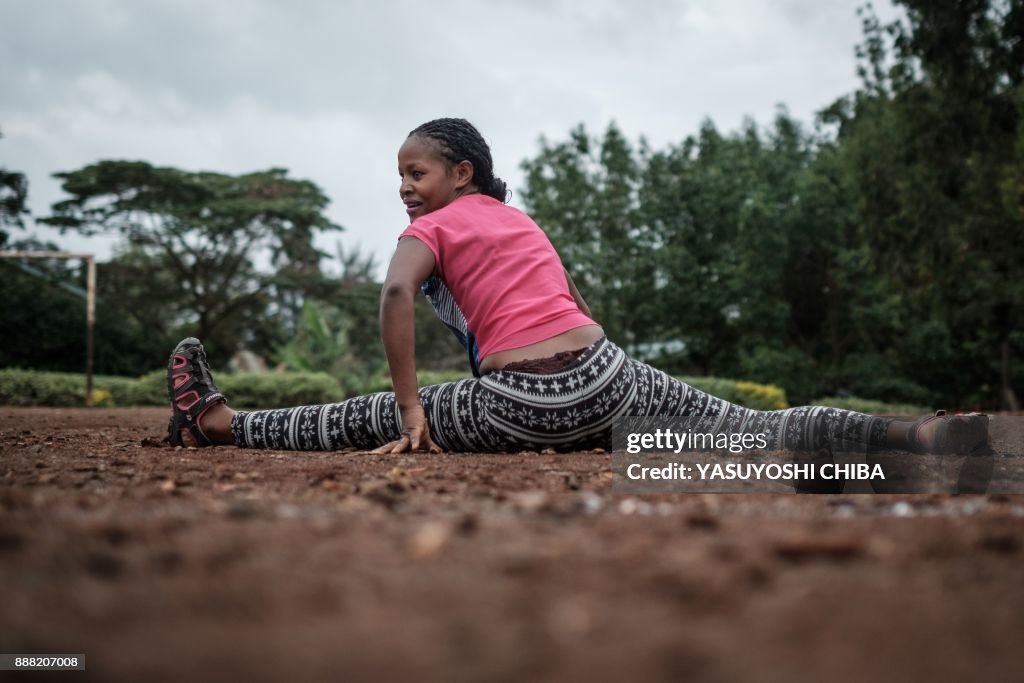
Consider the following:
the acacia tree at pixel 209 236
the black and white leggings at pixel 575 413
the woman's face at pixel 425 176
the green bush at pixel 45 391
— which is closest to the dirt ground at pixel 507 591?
the black and white leggings at pixel 575 413

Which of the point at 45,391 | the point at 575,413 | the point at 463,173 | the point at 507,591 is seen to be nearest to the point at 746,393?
the point at 45,391

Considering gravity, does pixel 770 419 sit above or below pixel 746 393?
above

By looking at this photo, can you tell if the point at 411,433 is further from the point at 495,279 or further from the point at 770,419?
the point at 770,419

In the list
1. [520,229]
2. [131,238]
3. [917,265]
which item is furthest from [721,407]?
[131,238]

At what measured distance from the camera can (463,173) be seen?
10.0 ft

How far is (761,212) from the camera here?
20.3 metres

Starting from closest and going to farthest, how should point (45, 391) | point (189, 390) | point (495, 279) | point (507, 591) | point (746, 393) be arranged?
1. point (507, 591)
2. point (495, 279)
3. point (189, 390)
4. point (45, 391)
5. point (746, 393)

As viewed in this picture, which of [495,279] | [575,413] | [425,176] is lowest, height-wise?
[575,413]

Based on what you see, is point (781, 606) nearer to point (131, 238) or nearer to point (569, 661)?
point (569, 661)

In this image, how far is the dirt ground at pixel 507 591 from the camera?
29.9 inches

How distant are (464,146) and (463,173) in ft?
0.32

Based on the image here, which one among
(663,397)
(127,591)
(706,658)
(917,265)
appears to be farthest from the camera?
(917,265)

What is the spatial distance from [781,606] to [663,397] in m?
1.86

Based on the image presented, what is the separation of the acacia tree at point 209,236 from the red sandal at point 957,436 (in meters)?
21.5
